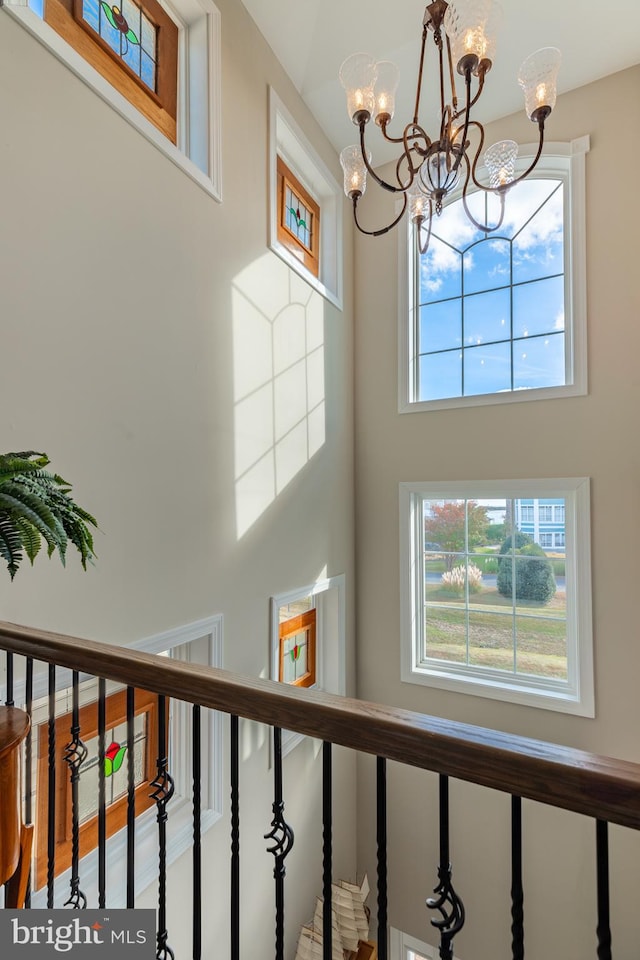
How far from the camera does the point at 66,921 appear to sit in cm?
100

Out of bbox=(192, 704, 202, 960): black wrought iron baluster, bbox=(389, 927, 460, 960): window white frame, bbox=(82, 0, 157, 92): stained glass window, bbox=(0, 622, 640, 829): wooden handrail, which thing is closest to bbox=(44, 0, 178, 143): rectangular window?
bbox=(82, 0, 157, 92): stained glass window

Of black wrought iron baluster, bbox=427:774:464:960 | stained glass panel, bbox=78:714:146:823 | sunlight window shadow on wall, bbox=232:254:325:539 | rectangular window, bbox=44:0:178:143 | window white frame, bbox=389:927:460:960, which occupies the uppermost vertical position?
rectangular window, bbox=44:0:178:143

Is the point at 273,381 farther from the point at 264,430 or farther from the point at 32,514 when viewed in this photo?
the point at 32,514

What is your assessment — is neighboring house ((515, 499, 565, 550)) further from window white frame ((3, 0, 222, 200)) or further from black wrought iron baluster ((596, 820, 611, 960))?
black wrought iron baluster ((596, 820, 611, 960))

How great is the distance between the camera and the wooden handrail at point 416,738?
0.61 m

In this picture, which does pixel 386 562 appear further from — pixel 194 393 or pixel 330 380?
pixel 194 393

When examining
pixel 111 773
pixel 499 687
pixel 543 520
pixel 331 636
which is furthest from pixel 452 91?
pixel 499 687

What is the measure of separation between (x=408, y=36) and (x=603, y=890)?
167 inches

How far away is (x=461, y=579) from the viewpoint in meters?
3.90

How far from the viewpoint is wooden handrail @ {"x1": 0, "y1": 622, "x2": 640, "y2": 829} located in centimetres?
61

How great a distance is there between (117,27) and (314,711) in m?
2.98

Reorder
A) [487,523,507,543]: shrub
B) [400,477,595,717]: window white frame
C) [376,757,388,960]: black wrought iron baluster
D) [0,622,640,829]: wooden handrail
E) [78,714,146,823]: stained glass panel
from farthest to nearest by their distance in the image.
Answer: [487,523,507,543]: shrub, [400,477,595,717]: window white frame, [78,714,146,823]: stained glass panel, [376,757,388,960]: black wrought iron baluster, [0,622,640,829]: wooden handrail

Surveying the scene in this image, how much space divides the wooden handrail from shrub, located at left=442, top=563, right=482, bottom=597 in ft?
10.7

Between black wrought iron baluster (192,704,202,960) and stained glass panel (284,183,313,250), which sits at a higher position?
stained glass panel (284,183,313,250)
